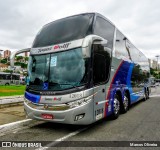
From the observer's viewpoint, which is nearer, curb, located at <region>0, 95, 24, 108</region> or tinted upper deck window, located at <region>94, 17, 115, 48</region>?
tinted upper deck window, located at <region>94, 17, 115, 48</region>

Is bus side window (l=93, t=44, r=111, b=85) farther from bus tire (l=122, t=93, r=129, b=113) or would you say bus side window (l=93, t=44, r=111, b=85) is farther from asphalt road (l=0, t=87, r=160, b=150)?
bus tire (l=122, t=93, r=129, b=113)

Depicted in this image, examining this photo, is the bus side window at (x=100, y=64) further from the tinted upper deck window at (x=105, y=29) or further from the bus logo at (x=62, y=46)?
the bus logo at (x=62, y=46)

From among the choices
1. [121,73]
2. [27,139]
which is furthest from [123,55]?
[27,139]

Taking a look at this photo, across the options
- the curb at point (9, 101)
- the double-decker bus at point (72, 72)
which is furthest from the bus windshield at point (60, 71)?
the curb at point (9, 101)

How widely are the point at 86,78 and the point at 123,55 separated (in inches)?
156

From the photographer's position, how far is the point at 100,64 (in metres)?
6.76

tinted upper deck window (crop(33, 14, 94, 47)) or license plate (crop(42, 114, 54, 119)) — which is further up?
tinted upper deck window (crop(33, 14, 94, 47))

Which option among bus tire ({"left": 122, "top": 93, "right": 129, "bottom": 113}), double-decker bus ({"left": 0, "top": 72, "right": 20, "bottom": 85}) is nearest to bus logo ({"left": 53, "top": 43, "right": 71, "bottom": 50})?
bus tire ({"left": 122, "top": 93, "right": 129, "bottom": 113})

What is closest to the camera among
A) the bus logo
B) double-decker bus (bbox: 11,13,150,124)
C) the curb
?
double-decker bus (bbox: 11,13,150,124)

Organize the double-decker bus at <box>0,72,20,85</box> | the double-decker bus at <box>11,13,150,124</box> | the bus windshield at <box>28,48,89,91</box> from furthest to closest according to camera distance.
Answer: the double-decker bus at <box>0,72,20,85</box> < the bus windshield at <box>28,48,89,91</box> < the double-decker bus at <box>11,13,150,124</box>

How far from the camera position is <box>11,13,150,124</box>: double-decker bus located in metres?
5.93

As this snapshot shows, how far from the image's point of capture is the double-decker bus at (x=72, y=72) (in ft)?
19.4

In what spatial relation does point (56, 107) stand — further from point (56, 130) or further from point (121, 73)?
point (121, 73)

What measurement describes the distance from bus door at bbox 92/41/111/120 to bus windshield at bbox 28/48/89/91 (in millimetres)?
464
